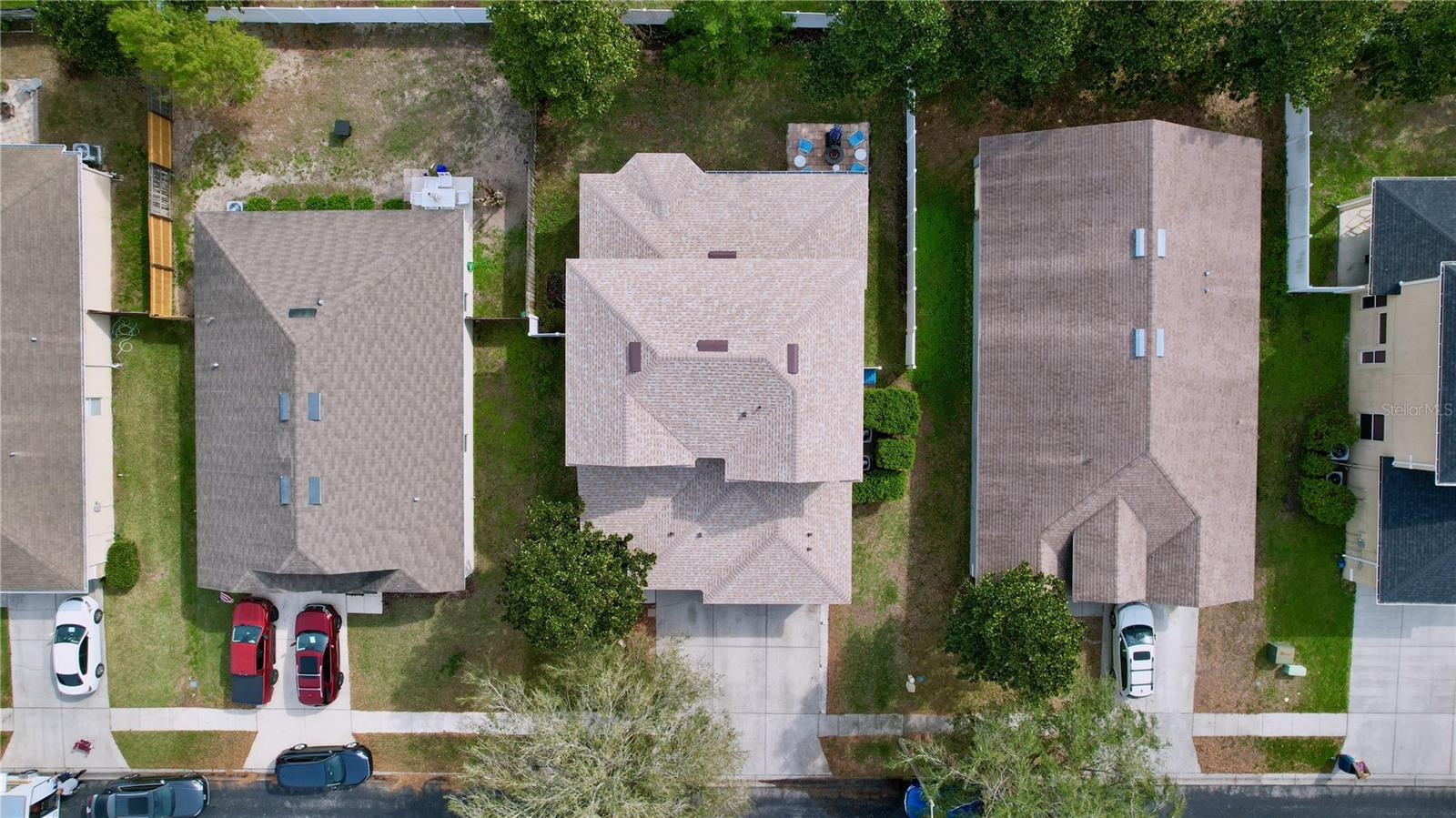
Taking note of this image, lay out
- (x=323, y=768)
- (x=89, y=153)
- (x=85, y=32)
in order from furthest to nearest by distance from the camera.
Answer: (x=323, y=768) → (x=89, y=153) → (x=85, y=32)

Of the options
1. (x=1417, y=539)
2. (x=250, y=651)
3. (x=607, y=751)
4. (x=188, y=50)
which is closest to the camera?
Answer: (x=607, y=751)

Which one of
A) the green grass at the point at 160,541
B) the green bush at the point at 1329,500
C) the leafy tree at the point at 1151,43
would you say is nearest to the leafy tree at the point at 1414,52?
the leafy tree at the point at 1151,43

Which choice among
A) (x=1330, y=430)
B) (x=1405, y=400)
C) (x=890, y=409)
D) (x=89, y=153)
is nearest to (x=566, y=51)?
(x=890, y=409)

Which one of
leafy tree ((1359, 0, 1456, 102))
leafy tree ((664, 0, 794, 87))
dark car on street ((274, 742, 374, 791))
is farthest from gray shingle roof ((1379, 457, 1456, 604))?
dark car on street ((274, 742, 374, 791))

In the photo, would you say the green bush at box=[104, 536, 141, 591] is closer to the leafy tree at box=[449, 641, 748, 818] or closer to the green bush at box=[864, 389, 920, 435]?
the leafy tree at box=[449, 641, 748, 818]

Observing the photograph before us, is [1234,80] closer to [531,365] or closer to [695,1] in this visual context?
[695,1]

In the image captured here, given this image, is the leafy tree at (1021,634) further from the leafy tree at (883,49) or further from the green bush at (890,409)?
the leafy tree at (883,49)

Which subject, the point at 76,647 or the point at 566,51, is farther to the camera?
the point at 76,647

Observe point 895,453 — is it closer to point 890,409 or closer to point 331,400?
point 890,409
